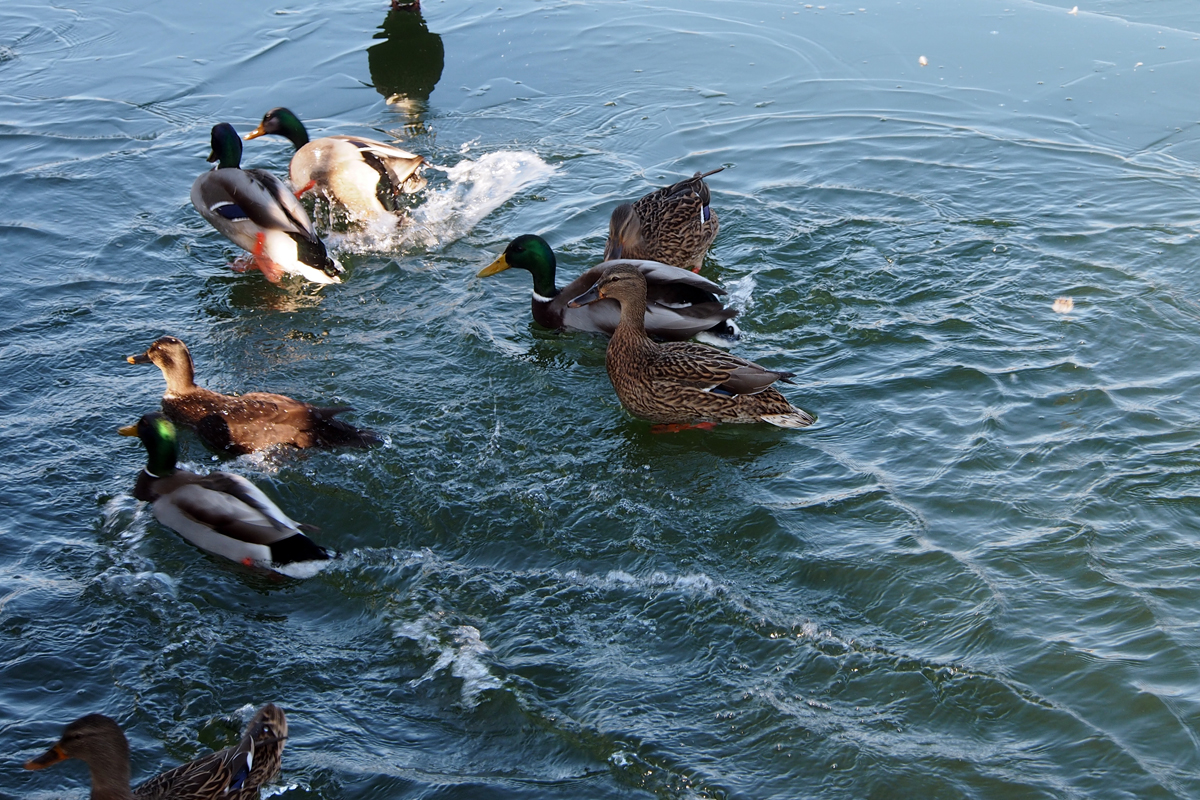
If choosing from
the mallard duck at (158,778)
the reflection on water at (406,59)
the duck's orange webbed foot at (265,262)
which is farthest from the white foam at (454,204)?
the mallard duck at (158,778)

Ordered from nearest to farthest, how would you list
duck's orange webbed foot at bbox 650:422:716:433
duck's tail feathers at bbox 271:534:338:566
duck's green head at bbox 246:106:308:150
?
duck's tail feathers at bbox 271:534:338:566 < duck's orange webbed foot at bbox 650:422:716:433 < duck's green head at bbox 246:106:308:150

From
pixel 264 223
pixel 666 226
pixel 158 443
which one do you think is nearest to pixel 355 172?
pixel 264 223

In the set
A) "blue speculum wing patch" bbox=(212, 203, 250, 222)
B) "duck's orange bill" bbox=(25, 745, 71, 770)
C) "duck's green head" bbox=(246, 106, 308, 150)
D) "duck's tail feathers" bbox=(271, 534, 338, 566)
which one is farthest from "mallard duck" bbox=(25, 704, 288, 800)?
"duck's green head" bbox=(246, 106, 308, 150)

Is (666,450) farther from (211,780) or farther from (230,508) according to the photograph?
(211,780)

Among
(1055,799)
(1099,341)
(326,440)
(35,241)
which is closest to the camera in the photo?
(1055,799)

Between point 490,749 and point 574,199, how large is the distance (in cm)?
473

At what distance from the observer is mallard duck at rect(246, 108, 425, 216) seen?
24.0 feet

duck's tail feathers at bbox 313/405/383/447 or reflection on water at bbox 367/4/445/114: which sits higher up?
reflection on water at bbox 367/4/445/114

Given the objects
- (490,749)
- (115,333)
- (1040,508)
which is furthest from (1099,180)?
(115,333)

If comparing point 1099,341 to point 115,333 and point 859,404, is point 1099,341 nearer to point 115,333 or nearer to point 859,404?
point 859,404

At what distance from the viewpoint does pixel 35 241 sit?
7148 millimetres

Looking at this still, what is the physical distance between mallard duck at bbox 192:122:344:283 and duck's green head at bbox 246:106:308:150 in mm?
930

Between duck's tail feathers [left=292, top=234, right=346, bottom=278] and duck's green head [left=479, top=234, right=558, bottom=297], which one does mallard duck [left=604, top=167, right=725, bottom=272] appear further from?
duck's tail feathers [left=292, top=234, right=346, bottom=278]

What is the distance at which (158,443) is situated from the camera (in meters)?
4.82
